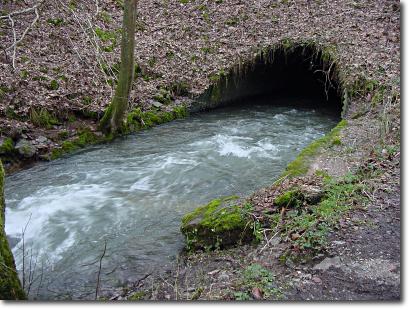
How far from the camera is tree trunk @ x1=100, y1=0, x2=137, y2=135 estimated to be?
9.59 meters

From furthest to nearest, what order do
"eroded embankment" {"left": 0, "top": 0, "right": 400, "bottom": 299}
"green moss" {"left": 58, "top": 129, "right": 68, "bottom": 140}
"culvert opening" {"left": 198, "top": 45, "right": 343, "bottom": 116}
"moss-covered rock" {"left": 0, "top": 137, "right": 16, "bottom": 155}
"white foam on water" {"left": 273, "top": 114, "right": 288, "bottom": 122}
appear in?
"culvert opening" {"left": 198, "top": 45, "right": 343, "bottom": 116}, "white foam on water" {"left": 273, "top": 114, "right": 288, "bottom": 122}, "green moss" {"left": 58, "top": 129, "right": 68, "bottom": 140}, "moss-covered rock" {"left": 0, "top": 137, "right": 16, "bottom": 155}, "eroded embankment" {"left": 0, "top": 0, "right": 400, "bottom": 299}

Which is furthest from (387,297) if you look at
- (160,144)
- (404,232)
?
(160,144)

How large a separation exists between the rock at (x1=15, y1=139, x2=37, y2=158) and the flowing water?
0.37 meters

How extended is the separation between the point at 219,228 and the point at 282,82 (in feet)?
43.0

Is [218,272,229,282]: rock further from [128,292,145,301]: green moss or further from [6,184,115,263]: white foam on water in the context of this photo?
[6,184,115,263]: white foam on water

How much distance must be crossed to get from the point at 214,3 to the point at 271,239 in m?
13.6

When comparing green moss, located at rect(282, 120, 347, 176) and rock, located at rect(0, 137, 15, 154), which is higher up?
rock, located at rect(0, 137, 15, 154)

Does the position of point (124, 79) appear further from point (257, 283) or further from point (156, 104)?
point (257, 283)

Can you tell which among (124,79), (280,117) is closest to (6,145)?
(124,79)

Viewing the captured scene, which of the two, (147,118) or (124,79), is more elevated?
(124,79)

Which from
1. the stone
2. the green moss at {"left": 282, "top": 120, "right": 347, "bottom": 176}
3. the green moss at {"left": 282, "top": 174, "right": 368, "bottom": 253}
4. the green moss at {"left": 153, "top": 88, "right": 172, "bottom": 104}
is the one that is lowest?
the green moss at {"left": 282, "top": 174, "right": 368, "bottom": 253}

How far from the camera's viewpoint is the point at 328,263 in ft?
15.2

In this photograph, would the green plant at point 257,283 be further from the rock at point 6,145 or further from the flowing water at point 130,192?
the rock at point 6,145

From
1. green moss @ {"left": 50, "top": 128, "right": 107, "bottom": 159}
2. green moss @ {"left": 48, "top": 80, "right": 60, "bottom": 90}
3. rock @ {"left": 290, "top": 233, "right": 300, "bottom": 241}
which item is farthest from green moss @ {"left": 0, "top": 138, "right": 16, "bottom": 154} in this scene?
rock @ {"left": 290, "top": 233, "right": 300, "bottom": 241}
